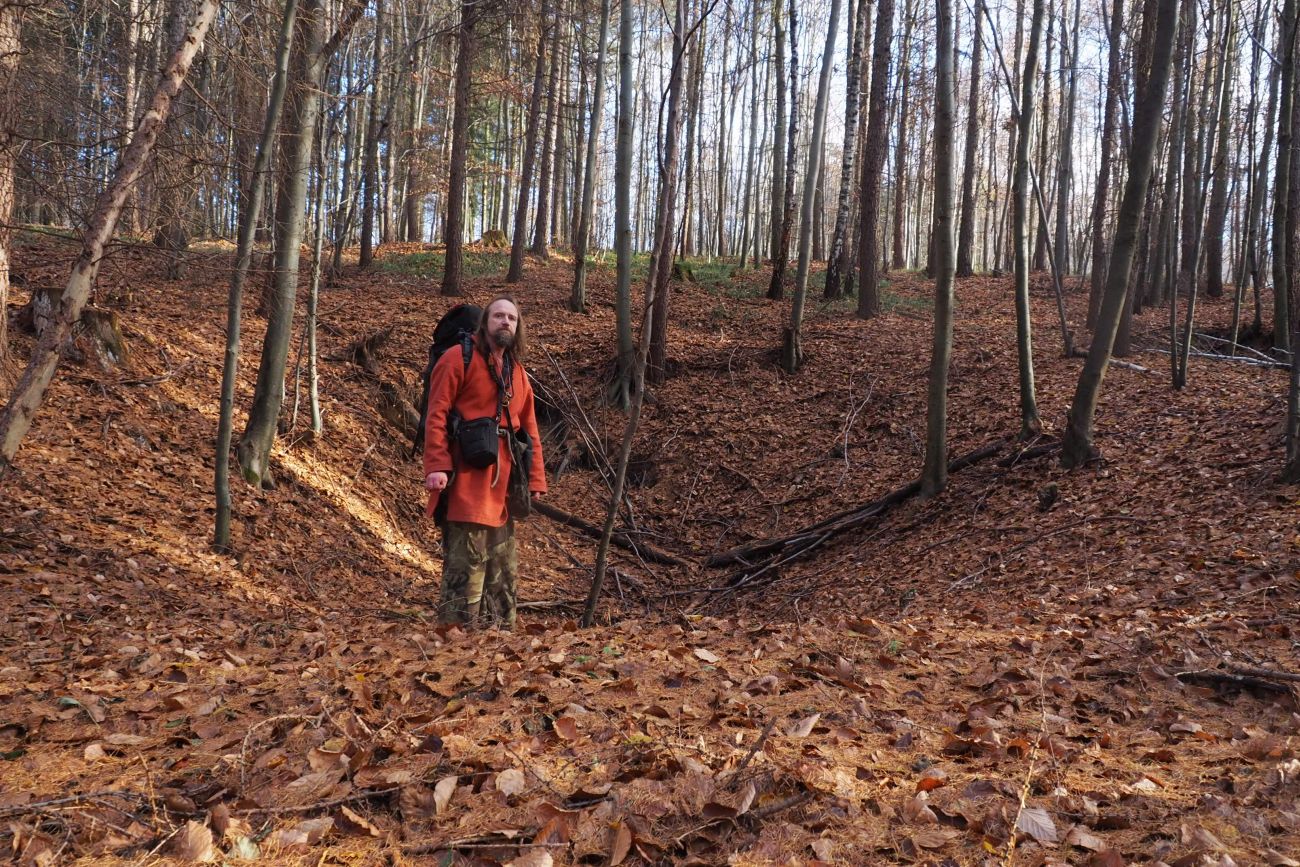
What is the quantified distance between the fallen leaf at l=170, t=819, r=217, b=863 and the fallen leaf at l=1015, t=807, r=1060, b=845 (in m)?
2.32

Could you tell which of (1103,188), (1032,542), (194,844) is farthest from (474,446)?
(1103,188)

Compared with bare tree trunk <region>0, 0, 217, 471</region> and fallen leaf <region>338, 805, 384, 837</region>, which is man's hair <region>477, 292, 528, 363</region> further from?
fallen leaf <region>338, 805, 384, 837</region>

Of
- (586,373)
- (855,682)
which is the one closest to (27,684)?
(855,682)

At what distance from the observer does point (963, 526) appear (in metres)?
7.73

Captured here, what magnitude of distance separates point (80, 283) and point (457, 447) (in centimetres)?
244

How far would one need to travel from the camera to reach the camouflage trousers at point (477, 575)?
5141mm

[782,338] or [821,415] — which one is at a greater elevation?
[782,338]

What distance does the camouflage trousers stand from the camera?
5.14m

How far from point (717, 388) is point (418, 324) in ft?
16.8

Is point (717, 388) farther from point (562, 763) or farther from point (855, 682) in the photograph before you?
point (562, 763)

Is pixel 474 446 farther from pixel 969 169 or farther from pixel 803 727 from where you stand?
pixel 969 169

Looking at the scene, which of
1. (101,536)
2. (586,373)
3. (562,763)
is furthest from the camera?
(586,373)

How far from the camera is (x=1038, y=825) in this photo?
2.34 meters

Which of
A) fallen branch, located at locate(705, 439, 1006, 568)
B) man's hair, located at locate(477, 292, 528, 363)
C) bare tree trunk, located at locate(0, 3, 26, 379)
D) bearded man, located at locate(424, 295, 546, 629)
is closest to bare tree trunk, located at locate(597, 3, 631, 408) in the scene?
fallen branch, located at locate(705, 439, 1006, 568)
